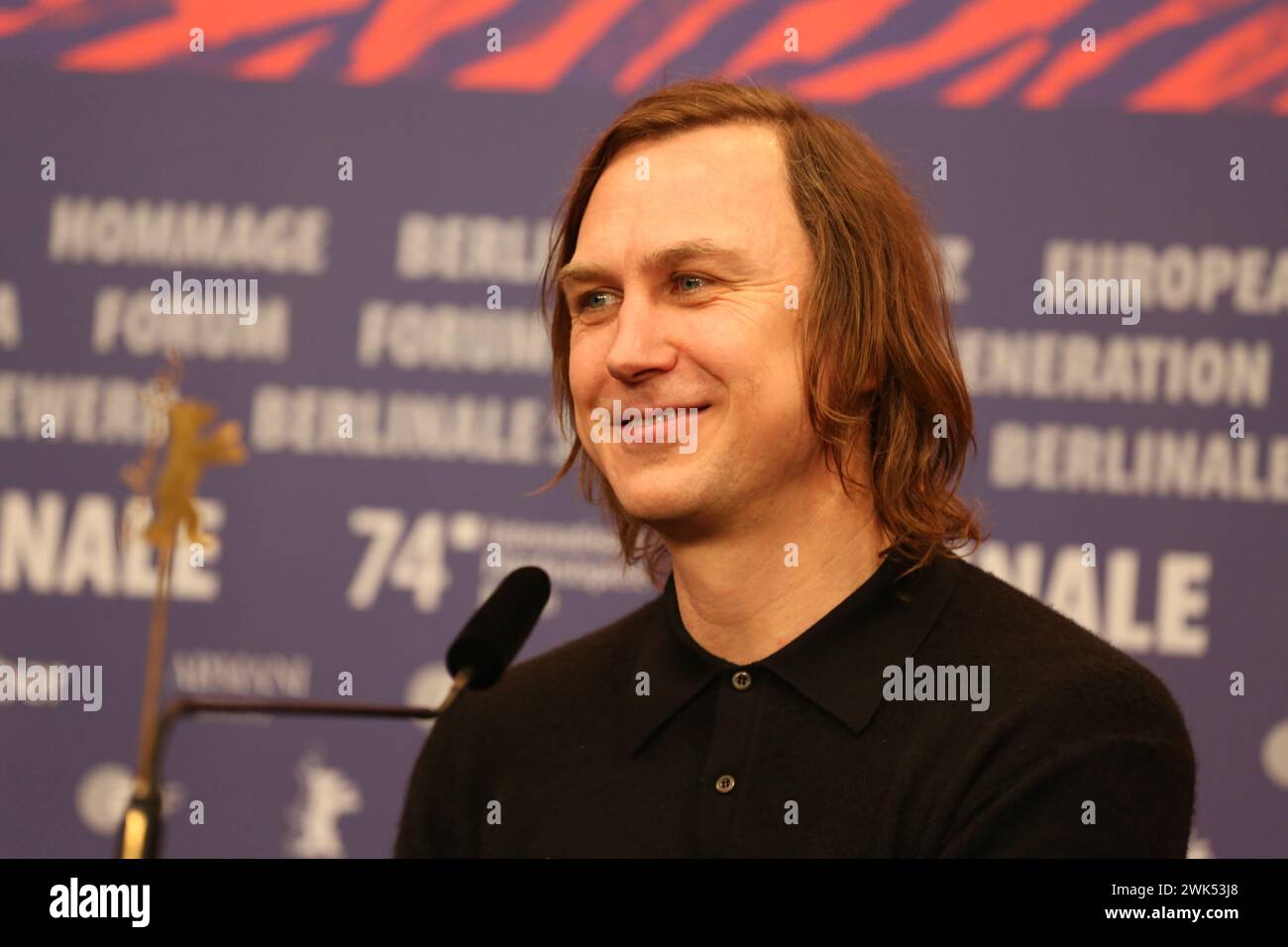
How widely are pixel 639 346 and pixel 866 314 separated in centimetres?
36

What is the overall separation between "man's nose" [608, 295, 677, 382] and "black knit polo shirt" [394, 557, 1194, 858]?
376mm

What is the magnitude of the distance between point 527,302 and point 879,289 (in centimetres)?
153

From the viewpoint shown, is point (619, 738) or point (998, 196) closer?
point (619, 738)

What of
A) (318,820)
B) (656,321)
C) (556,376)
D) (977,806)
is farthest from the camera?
(318,820)

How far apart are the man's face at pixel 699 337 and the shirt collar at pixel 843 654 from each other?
7.2 inches

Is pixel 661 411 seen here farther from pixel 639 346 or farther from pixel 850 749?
pixel 850 749

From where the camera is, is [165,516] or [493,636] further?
[493,636]

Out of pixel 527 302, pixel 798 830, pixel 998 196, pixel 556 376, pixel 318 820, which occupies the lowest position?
pixel 318 820

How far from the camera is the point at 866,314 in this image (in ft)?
7.43

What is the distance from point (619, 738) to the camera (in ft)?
7.25

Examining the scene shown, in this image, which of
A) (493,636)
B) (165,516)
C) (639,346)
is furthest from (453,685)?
(639,346)

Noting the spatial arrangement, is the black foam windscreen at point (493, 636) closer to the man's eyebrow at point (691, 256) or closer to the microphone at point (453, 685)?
the microphone at point (453, 685)

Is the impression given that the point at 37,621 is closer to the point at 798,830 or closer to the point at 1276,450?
the point at 798,830
